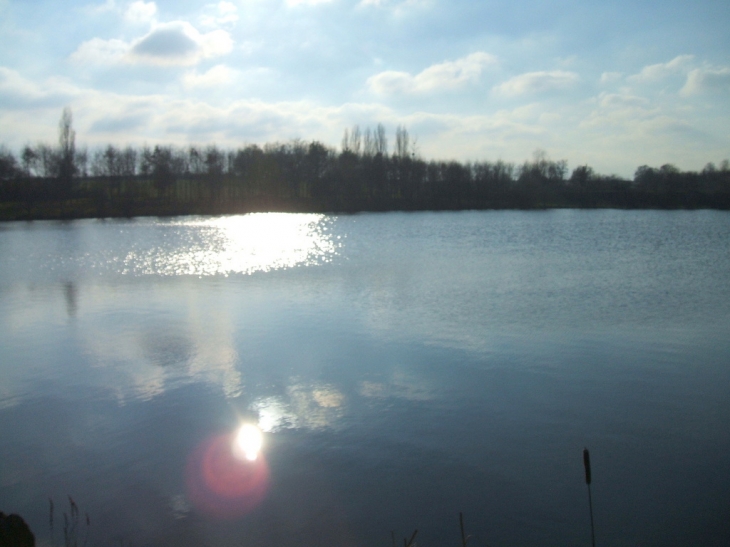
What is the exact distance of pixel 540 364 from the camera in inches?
336

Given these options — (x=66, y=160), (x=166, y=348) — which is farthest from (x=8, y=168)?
(x=166, y=348)

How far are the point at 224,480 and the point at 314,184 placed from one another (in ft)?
221

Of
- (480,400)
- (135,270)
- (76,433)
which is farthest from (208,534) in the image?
(135,270)

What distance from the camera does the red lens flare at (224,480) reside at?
5066mm

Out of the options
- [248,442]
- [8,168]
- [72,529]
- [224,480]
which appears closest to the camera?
[72,529]

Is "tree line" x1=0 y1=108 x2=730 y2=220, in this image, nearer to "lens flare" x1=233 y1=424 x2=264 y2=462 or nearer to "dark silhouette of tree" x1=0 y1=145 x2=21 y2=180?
"dark silhouette of tree" x1=0 y1=145 x2=21 y2=180

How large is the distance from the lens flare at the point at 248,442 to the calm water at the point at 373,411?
0.12m

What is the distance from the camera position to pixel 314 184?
71.4 m

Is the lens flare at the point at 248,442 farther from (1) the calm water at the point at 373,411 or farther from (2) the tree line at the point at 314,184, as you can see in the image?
(2) the tree line at the point at 314,184

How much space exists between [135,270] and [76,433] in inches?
548

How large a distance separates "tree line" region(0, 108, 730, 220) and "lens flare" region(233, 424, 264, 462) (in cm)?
5758

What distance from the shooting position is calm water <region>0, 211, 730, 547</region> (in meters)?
4.86

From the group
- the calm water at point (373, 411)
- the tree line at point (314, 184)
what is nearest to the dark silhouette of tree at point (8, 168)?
the tree line at point (314, 184)

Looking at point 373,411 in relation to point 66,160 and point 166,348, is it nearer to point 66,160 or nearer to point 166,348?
point 166,348
